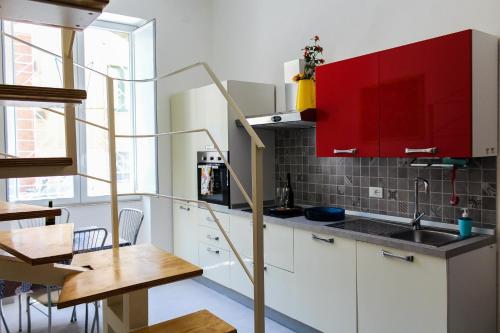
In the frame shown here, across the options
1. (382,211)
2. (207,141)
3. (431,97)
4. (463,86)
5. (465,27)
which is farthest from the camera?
(207,141)

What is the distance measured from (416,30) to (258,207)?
197cm

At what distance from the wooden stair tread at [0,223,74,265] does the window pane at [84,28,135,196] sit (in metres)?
2.81

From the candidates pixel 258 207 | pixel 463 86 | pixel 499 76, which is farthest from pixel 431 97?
pixel 258 207

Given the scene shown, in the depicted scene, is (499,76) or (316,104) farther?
(316,104)

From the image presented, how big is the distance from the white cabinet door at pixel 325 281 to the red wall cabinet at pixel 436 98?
681mm

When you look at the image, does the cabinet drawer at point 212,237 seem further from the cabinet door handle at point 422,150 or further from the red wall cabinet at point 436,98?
the cabinet door handle at point 422,150

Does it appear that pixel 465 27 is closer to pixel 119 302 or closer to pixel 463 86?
pixel 463 86

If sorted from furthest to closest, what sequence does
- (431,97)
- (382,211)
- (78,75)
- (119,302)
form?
(78,75), (382,211), (431,97), (119,302)

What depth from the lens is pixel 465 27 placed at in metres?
2.53

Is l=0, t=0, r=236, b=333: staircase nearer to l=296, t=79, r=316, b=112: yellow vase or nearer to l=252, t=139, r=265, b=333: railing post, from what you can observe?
l=252, t=139, r=265, b=333: railing post

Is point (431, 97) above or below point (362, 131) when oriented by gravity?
above

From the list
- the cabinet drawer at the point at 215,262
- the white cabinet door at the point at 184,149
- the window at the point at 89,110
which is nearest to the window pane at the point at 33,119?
the window at the point at 89,110

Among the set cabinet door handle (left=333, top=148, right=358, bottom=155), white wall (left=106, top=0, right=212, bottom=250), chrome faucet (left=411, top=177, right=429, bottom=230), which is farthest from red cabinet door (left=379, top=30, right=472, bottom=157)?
white wall (left=106, top=0, right=212, bottom=250)

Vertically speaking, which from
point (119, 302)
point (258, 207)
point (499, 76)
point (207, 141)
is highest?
point (499, 76)
